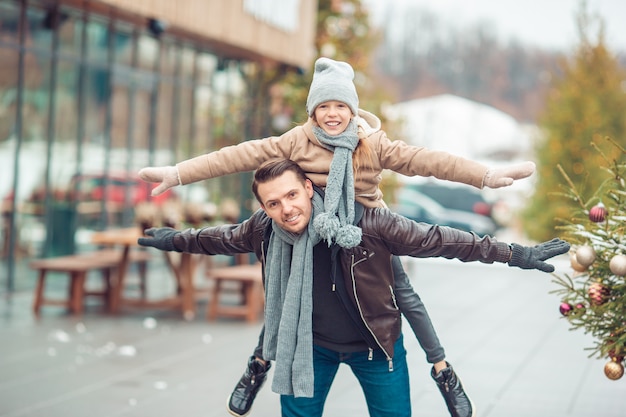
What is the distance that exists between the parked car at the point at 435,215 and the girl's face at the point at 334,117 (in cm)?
1773

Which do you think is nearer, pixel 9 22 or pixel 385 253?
pixel 385 253

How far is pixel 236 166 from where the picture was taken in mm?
4266

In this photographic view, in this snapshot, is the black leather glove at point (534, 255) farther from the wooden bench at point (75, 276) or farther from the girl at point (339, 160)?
the wooden bench at point (75, 276)

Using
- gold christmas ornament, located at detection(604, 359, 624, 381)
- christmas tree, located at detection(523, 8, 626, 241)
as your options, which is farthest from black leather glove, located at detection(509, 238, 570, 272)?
christmas tree, located at detection(523, 8, 626, 241)

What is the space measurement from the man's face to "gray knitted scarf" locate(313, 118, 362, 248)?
9 cm

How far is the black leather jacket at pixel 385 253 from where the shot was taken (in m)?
4.04

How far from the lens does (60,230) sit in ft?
45.4

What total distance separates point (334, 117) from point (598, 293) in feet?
4.69

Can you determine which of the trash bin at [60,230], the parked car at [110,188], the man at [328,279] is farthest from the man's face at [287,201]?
the parked car at [110,188]

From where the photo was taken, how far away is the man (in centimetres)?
406

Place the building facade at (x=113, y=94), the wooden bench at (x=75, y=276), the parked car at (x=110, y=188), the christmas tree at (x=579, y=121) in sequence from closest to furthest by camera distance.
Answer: the wooden bench at (x=75, y=276), the building facade at (x=113, y=94), the parked car at (x=110, y=188), the christmas tree at (x=579, y=121)

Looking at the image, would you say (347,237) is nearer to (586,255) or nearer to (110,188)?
(586,255)

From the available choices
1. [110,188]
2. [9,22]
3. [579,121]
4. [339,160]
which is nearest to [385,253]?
[339,160]

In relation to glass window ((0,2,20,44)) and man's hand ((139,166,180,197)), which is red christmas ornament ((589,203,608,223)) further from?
glass window ((0,2,20,44))
